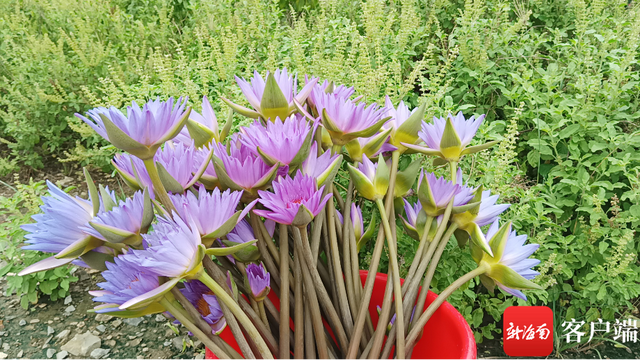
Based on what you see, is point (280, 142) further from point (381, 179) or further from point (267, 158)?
point (381, 179)

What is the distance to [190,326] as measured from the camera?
653mm

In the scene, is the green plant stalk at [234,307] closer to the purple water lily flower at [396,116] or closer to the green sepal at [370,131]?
the green sepal at [370,131]

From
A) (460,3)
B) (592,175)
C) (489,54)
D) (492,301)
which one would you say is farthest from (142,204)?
(460,3)

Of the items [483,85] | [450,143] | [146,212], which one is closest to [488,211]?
[450,143]

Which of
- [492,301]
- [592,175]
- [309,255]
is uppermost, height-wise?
[309,255]

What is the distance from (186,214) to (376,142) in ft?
1.33

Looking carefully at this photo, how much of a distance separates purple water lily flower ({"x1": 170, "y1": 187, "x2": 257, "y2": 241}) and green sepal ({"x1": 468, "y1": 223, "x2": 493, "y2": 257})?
0.39 meters

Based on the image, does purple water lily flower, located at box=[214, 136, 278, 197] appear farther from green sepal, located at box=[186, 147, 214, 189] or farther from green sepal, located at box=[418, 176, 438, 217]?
green sepal, located at box=[418, 176, 438, 217]

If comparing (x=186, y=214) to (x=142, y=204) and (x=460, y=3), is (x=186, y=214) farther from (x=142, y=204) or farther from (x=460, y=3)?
(x=460, y=3)

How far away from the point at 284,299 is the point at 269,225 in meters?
0.15

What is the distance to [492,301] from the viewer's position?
1.50 meters

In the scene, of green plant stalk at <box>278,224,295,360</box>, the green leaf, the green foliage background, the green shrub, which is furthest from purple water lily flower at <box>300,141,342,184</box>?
the green shrub

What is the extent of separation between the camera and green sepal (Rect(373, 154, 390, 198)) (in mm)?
820

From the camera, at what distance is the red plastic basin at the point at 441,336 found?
79 cm
